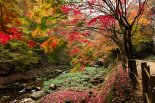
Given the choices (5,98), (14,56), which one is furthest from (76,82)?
(14,56)

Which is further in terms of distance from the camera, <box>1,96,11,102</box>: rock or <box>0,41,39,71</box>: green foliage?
<box>0,41,39,71</box>: green foliage

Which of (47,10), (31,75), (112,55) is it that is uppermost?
(47,10)

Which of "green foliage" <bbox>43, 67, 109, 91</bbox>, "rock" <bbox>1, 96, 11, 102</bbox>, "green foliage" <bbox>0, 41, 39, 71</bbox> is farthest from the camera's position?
"green foliage" <bbox>0, 41, 39, 71</bbox>

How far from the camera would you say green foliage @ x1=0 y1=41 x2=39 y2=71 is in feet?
73.6

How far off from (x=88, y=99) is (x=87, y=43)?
4.44 metres

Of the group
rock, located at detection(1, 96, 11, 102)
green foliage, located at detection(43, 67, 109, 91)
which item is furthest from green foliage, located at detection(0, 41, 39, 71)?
rock, located at detection(1, 96, 11, 102)

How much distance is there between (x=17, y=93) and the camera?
17.6 meters

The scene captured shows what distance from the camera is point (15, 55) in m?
23.2

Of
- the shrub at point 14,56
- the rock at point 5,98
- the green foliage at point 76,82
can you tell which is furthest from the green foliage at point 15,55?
the rock at point 5,98

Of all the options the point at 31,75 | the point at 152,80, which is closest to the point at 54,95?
the point at 152,80

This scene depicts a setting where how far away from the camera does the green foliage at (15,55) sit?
22.4m

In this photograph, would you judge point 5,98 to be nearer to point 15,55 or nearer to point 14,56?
point 14,56

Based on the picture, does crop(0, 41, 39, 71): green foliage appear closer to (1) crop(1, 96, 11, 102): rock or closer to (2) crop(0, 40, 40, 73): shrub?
(2) crop(0, 40, 40, 73): shrub

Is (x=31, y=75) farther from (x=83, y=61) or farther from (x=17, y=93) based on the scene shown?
(x=83, y=61)
